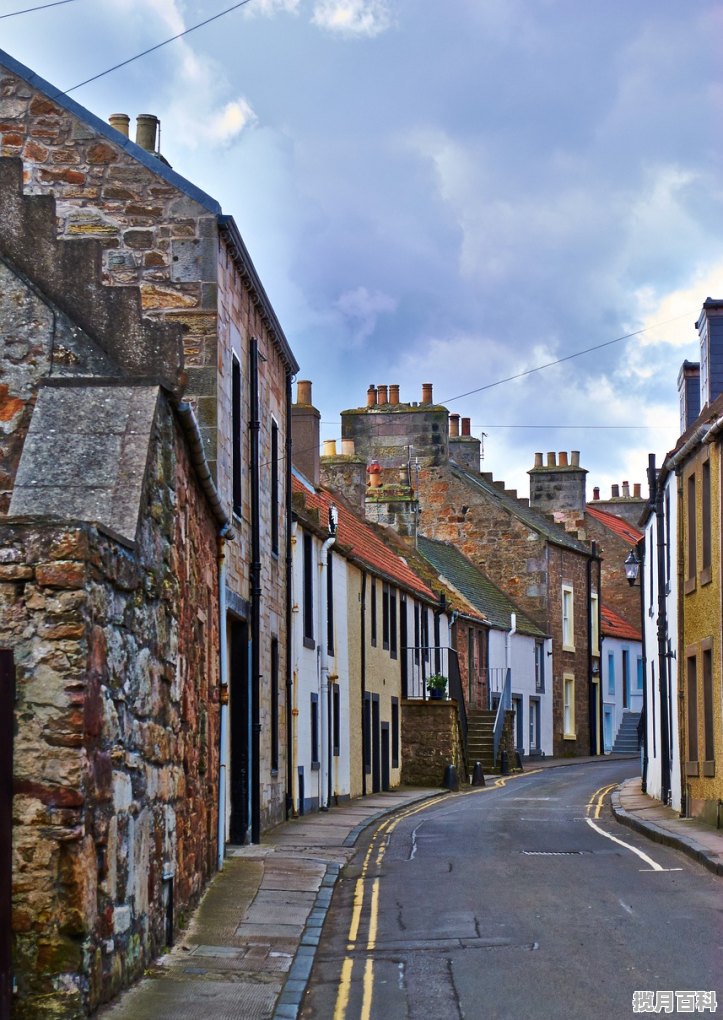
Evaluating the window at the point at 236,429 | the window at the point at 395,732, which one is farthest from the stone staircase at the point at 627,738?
the window at the point at 236,429

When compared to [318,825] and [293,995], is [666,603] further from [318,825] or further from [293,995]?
[293,995]

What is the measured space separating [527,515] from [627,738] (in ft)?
36.4

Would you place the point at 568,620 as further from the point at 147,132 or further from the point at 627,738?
the point at 147,132

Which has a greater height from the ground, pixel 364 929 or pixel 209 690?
pixel 209 690

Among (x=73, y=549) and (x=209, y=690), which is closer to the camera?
(x=73, y=549)

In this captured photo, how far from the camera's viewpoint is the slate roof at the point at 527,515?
5338 centimetres

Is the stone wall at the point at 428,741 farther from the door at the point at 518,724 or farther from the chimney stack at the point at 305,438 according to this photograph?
the door at the point at 518,724

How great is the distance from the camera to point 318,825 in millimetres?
22562

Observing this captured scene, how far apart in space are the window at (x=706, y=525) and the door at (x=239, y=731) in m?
7.53

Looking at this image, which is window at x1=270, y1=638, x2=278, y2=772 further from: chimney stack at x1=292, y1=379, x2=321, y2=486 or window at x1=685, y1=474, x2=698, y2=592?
chimney stack at x1=292, y1=379, x2=321, y2=486

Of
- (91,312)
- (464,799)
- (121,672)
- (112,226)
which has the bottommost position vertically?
(464,799)

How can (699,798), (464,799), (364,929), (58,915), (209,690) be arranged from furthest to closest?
(464,799)
(699,798)
(209,690)
(364,929)
(58,915)

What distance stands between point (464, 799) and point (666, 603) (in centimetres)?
651

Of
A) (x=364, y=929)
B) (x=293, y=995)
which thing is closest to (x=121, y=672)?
(x=293, y=995)
